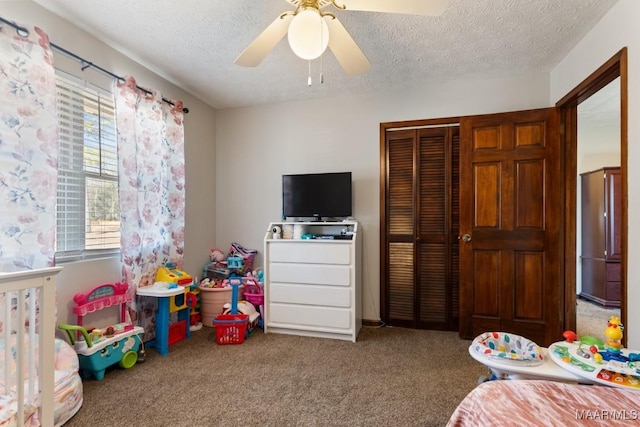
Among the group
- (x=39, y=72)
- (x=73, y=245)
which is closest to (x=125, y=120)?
(x=39, y=72)

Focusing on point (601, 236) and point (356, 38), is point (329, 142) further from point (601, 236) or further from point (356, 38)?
point (601, 236)

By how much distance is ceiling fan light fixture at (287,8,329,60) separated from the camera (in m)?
1.52

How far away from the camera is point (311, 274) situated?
2996mm

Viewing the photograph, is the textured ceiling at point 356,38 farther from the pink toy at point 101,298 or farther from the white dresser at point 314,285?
the pink toy at point 101,298

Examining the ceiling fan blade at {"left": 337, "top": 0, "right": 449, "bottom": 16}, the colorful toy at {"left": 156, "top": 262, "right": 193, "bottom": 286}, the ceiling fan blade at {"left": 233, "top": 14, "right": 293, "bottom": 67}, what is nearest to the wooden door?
the ceiling fan blade at {"left": 337, "top": 0, "right": 449, "bottom": 16}

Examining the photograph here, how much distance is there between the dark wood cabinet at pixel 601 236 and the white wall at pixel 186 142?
5.03 meters

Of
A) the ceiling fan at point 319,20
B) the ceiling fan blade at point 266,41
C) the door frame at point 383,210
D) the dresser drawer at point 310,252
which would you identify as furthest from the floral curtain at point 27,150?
the door frame at point 383,210

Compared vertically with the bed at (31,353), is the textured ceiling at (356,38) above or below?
above

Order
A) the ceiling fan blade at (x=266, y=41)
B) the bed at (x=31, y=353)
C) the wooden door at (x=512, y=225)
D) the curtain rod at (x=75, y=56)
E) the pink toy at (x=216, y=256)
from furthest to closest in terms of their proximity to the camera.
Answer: the pink toy at (x=216, y=256) < the wooden door at (x=512, y=225) < the curtain rod at (x=75, y=56) < the ceiling fan blade at (x=266, y=41) < the bed at (x=31, y=353)

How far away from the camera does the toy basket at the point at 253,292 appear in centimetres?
327

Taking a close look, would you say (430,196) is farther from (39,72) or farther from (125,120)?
(39,72)

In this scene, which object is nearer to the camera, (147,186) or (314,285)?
(147,186)

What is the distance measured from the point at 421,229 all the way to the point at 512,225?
78 cm

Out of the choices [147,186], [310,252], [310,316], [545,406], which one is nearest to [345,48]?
[310,252]
